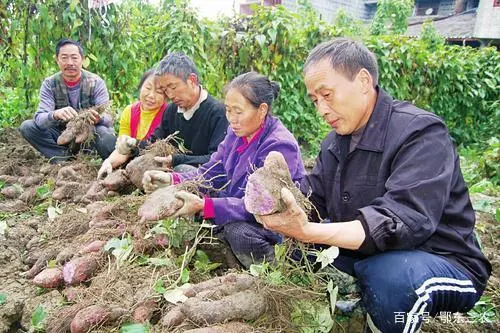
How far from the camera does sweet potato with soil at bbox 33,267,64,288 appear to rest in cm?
202

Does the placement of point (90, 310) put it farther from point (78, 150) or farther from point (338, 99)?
point (78, 150)

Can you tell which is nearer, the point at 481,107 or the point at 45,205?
the point at 45,205

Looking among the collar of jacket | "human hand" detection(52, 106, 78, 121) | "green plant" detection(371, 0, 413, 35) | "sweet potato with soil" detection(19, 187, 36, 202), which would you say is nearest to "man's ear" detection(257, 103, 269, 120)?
the collar of jacket

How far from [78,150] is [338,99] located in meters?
2.96

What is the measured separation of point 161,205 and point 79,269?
1.60 feet

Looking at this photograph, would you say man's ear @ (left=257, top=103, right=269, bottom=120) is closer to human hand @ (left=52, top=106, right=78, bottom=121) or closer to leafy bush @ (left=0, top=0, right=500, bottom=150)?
human hand @ (left=52, top=106, right=78, bottom=121)

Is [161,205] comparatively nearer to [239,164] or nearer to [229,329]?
[239,164]

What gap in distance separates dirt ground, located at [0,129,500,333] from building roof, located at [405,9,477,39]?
13681 mm

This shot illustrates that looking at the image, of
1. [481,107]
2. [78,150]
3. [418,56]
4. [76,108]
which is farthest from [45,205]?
[481,107]

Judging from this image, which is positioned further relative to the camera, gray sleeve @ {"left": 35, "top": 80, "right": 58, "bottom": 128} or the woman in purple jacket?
gray sleeve @ {"left": 35, "top": 80, "right": 58, "bottom": 128}

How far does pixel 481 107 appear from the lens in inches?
317

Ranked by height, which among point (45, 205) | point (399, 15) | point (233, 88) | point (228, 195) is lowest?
point (45, 205)

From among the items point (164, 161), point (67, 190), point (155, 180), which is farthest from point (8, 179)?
point (155, 180)

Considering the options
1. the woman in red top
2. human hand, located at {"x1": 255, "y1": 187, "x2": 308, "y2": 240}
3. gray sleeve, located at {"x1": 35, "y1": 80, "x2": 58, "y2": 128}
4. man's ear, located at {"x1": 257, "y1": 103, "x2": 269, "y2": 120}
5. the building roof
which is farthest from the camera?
the building roof
